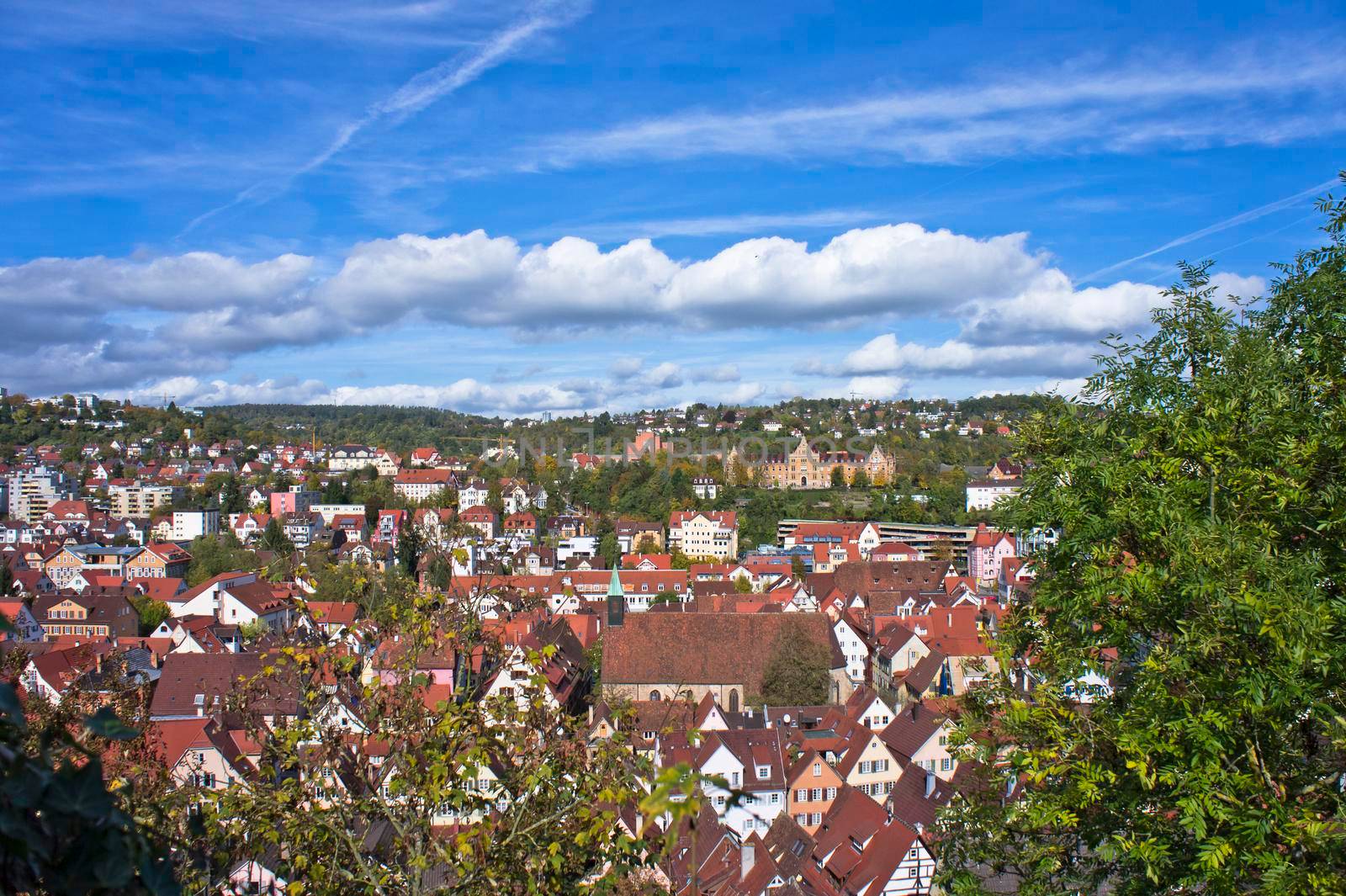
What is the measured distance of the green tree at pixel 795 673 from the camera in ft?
86.6

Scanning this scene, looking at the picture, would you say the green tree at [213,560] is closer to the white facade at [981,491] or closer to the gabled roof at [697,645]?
the gabled roof at [697,645]

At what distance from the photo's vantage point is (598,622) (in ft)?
121

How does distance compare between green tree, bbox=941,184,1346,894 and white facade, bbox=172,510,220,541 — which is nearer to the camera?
green tree, bbox=941,184,1346,894

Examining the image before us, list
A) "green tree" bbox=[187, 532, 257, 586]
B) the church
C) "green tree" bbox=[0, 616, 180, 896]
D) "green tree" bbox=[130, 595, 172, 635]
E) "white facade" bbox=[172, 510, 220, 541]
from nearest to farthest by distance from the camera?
"green tree" bbox=[0, 616, 180, 896] → "green tree" bbox=[130, 595, 172, 635] → "green tree" bbox=[187, 532, 257, 586] → "white facade" bbox=[172, 510, 220, 541] → the church

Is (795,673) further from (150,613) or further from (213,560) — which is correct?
(213,560)

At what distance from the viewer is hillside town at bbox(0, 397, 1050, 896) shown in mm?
4410

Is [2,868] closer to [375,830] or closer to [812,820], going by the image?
[375,830]

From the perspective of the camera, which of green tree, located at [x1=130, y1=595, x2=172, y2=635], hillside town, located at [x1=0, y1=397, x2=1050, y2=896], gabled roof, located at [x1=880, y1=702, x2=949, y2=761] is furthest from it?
green tree, located at [x1=130, y1=595, x2=172, y2=635]

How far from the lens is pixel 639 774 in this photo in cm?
379

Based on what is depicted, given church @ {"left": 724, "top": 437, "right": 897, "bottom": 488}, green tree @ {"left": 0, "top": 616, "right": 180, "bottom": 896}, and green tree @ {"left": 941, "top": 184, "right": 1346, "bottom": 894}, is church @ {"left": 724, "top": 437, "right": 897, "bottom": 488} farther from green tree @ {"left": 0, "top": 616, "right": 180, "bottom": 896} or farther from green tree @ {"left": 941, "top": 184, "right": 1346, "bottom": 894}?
green tree @ {"left": 0, "top": 616, "right": 180, "bottom": 896}

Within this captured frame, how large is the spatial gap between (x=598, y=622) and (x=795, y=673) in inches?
486

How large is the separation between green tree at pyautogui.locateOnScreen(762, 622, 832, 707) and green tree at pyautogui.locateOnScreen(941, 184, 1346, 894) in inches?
792

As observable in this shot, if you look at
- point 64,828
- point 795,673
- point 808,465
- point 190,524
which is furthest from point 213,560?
point 64,828

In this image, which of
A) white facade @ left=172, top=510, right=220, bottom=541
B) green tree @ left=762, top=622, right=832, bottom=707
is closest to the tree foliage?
green tree @ left=762, top=622, right=832, bottom=707
